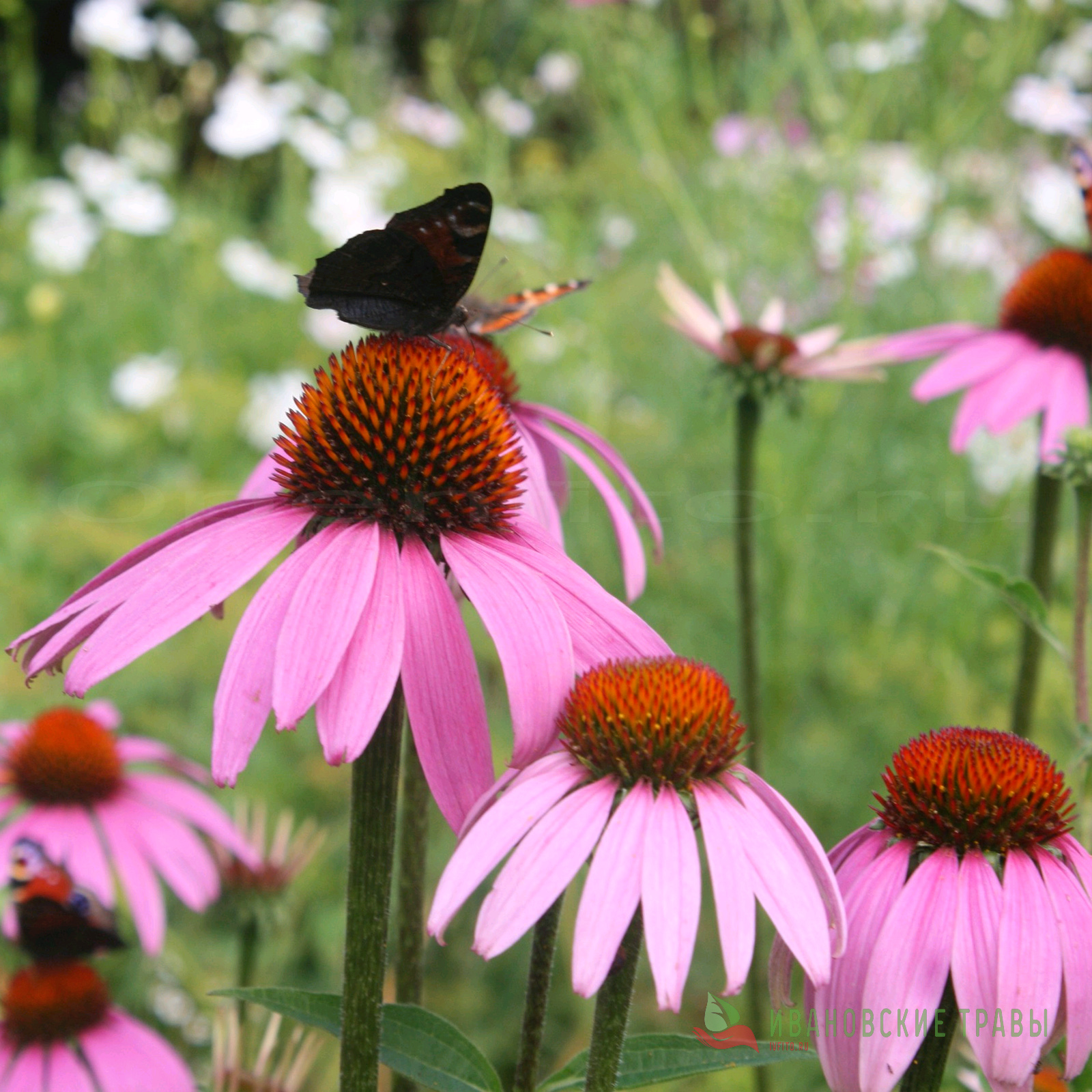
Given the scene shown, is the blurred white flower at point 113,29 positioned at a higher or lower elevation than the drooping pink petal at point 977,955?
higher

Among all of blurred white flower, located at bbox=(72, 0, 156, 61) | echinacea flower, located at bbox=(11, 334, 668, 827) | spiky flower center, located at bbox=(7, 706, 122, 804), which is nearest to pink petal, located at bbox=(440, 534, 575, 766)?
echinacea flower, located at bbox=(11, 334, 668, 827)

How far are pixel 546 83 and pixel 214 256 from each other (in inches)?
65.8

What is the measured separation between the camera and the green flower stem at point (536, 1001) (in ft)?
2.59

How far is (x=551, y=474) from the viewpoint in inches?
50.6

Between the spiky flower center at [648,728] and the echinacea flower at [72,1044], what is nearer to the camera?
the spiky flower center at [648,728]

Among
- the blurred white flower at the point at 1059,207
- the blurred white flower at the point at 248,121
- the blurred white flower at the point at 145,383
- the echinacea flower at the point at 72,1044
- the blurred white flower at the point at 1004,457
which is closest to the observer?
the echinacea flower at the point at 72,1044

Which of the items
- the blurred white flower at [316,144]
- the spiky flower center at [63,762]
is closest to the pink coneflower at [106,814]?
the spiky flower center at [63,762]

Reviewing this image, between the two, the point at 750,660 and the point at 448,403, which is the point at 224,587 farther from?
the point at 750,660

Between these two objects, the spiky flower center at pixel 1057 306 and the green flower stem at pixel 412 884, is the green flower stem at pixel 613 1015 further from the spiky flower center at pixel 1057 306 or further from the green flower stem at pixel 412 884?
the spiky flower center at pixel 1057 306

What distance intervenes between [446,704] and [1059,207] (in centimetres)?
318

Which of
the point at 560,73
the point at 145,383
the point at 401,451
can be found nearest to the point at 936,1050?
the point at 401,451

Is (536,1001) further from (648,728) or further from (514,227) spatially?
(514,227)

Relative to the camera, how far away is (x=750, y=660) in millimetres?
1563

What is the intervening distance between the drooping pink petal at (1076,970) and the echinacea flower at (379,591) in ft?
0.99
